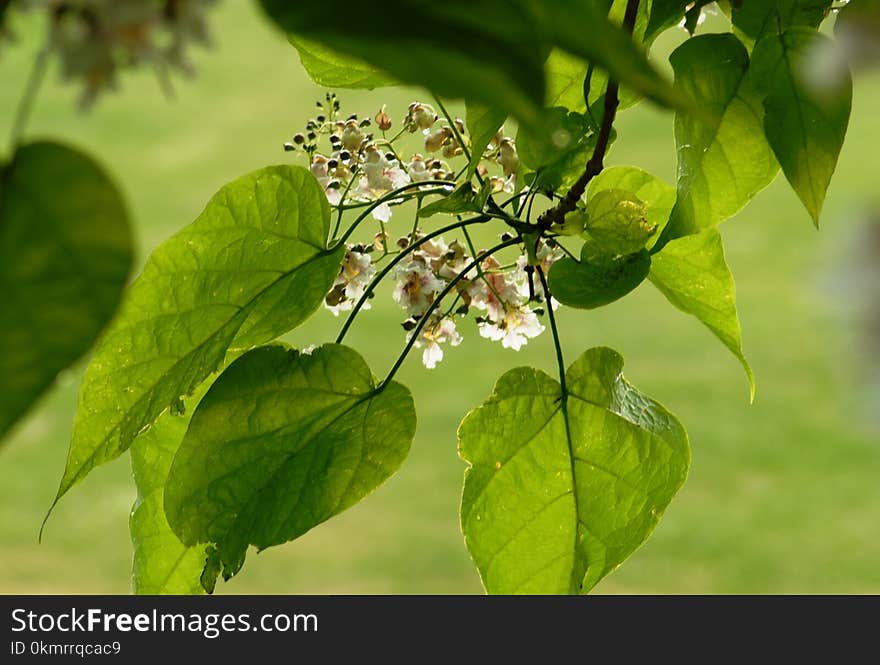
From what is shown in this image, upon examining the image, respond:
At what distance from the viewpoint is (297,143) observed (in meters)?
0.35

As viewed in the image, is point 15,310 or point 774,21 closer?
point 15,310

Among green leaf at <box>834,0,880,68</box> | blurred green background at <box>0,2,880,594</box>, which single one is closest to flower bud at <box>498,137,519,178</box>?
green leaf at <box>834,0,880,68</box>

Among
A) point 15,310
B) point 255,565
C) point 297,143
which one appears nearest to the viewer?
point 15,310

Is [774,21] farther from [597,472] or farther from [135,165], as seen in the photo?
[135,165]

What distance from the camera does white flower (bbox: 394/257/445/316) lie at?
30cm

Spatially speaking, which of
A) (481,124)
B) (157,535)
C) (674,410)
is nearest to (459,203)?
(481,124)

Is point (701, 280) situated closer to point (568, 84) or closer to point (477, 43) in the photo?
point (568, 84)

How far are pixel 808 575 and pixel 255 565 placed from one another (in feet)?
2.99

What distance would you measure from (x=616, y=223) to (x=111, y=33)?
0.15 m

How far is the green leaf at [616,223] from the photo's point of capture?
24 centimetres

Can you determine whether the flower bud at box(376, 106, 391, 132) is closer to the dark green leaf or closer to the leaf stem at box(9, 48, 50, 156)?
the dark green leaf

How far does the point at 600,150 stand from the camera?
0.22 meters

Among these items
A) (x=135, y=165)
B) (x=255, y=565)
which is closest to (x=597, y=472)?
(x=255, y=565)

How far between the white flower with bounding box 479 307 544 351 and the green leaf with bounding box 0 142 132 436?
207 mm
